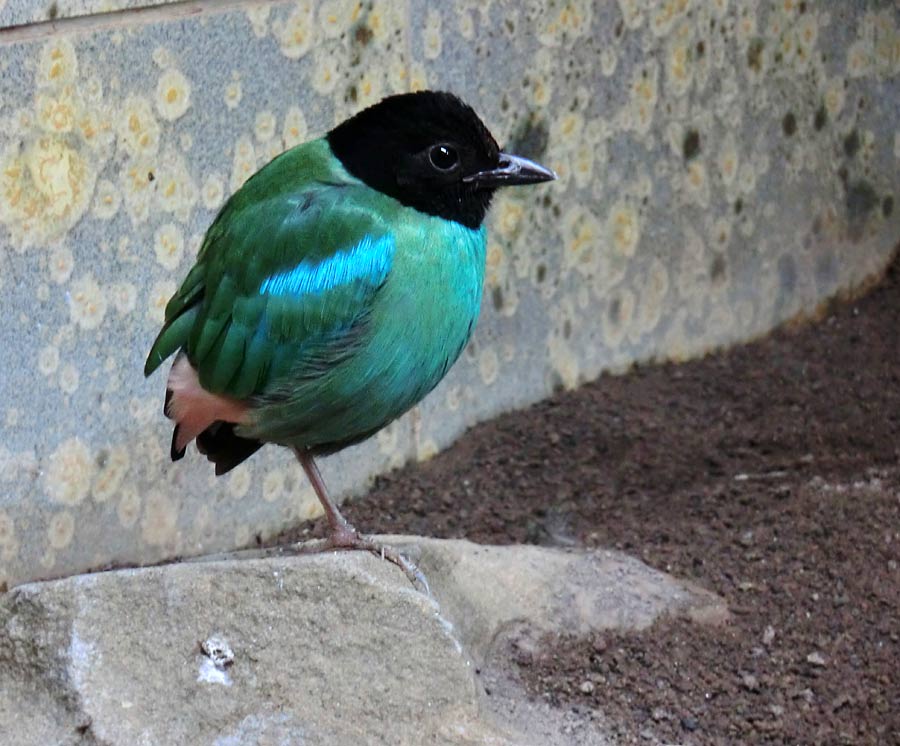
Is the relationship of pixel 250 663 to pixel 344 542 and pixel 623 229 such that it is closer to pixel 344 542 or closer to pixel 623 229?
pixel 344 542

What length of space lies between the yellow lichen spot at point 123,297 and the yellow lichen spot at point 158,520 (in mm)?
561

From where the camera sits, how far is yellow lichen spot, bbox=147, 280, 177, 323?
14.9 feet

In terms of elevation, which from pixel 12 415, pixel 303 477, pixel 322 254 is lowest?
pixel 303 477

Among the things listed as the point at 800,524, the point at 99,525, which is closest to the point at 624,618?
the point at 800,524

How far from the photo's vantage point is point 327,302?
148 inches

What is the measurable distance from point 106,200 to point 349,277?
3.25 feet

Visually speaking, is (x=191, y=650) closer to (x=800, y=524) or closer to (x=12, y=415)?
(x=12, y=415)

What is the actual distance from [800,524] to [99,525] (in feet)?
6.72

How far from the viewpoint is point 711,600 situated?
431 centimetres

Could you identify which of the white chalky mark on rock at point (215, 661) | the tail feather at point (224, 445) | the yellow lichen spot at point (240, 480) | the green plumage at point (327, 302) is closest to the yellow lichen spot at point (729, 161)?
the yellow lichen spot at point (240, 480)

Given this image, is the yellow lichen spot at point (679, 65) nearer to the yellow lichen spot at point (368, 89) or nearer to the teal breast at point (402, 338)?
the yellow lichen spot at point (368, 89)

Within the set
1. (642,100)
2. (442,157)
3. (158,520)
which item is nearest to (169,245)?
(158,520)

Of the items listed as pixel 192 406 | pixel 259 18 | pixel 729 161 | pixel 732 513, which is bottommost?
pixel 732 513

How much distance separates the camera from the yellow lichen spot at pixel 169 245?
4527mm
